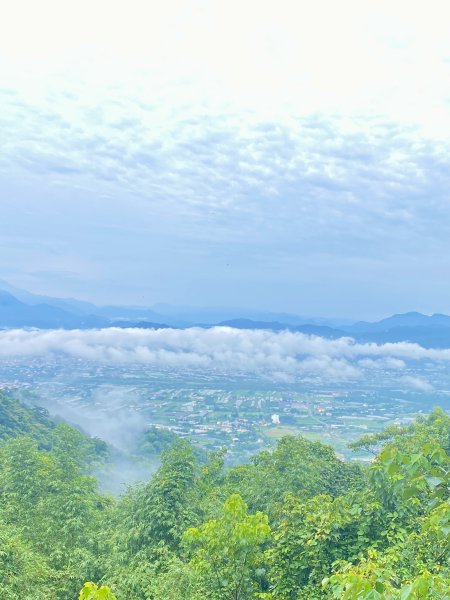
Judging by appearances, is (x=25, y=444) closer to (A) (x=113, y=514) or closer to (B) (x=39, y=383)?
(A) (x=113, y=514)

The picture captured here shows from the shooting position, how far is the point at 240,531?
8320 mm

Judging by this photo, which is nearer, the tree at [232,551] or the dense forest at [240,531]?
the dense forest at [240,531]

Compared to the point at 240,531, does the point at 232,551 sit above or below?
below

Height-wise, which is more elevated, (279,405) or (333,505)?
(333,505)

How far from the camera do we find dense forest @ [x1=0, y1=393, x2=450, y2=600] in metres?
4.42

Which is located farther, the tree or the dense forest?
the tree

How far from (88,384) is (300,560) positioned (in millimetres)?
145839

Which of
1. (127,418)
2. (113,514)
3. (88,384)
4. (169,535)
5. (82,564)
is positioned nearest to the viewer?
(82,564)

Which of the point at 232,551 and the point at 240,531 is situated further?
the point at 232,551

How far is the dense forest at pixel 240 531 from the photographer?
4418 millimetres

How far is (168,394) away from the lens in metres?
137

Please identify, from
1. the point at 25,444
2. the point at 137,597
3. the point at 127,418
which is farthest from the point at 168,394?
the point at 137,597

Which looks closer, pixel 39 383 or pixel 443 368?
pixel 39 383

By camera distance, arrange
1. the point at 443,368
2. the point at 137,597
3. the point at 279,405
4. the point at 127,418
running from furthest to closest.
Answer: the point at 443,368 → the point at 279,405 → the point at 127,418 → the point at 137,597
